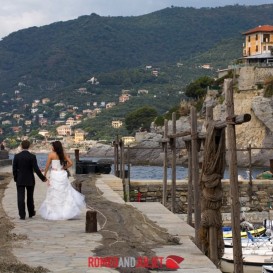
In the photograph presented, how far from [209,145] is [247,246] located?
832 centimetres

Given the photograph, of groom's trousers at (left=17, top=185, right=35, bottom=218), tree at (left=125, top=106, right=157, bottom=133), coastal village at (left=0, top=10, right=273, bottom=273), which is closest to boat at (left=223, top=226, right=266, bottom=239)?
coastal village at (left=0, top=10, right=273, bottom=273)

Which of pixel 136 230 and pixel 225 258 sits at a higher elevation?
pixel 136 230

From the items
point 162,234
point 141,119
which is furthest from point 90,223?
point 141,119

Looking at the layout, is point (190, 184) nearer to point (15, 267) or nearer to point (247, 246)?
point (247, 246)

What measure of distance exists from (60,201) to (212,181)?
381 cm

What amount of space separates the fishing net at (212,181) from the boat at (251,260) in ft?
18.3

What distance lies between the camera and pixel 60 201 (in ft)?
49.7

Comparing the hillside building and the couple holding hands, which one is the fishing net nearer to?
the couple holding hands

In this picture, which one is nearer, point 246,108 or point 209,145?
point 209,145

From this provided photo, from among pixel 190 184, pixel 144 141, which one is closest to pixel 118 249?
pixel 190 184

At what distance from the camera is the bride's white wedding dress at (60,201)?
15148 mm

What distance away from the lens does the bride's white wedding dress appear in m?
15.1

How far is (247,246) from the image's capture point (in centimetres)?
2020

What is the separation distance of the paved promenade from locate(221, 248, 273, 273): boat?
2552 mm
